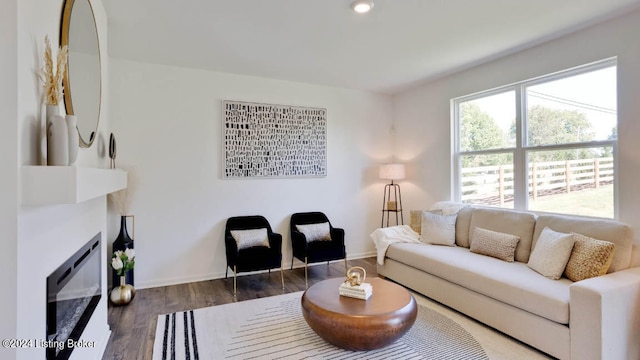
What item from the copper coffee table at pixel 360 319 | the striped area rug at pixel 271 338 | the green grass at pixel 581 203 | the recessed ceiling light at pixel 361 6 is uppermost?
the recessed ceiling light at pixel 361 6

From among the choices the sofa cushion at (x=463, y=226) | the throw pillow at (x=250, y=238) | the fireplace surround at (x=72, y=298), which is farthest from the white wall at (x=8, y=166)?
the sofa cushion at (x=463, y=226)

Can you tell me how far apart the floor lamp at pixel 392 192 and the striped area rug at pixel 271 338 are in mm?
2119

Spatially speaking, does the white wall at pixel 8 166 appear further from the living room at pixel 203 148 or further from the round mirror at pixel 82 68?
the round mirror at pixel 82 68

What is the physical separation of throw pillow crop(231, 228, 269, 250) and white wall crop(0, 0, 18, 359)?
2714 millimetres

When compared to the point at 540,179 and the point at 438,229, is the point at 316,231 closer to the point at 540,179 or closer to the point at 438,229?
the point at 438,229

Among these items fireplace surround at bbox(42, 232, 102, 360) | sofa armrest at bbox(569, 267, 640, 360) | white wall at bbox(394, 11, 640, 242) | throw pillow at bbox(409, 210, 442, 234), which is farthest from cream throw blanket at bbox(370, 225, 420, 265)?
fireplace surround at bbox(42, 232, 102, 360)

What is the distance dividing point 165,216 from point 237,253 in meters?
Answer: 1.03

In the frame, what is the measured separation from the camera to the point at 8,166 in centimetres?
110

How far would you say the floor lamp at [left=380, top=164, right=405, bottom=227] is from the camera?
15.9 feet

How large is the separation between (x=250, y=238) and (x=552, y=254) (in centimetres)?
294

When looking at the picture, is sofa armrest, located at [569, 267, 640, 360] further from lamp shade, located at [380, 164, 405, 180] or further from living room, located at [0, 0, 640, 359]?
lamp shade, located at [380, 164, 405, 180]

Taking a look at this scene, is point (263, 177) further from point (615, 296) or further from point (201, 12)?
point (615, 296)

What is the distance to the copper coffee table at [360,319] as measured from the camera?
6.98 feet

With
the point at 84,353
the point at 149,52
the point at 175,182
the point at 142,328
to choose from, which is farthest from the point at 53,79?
the point at 175,182
